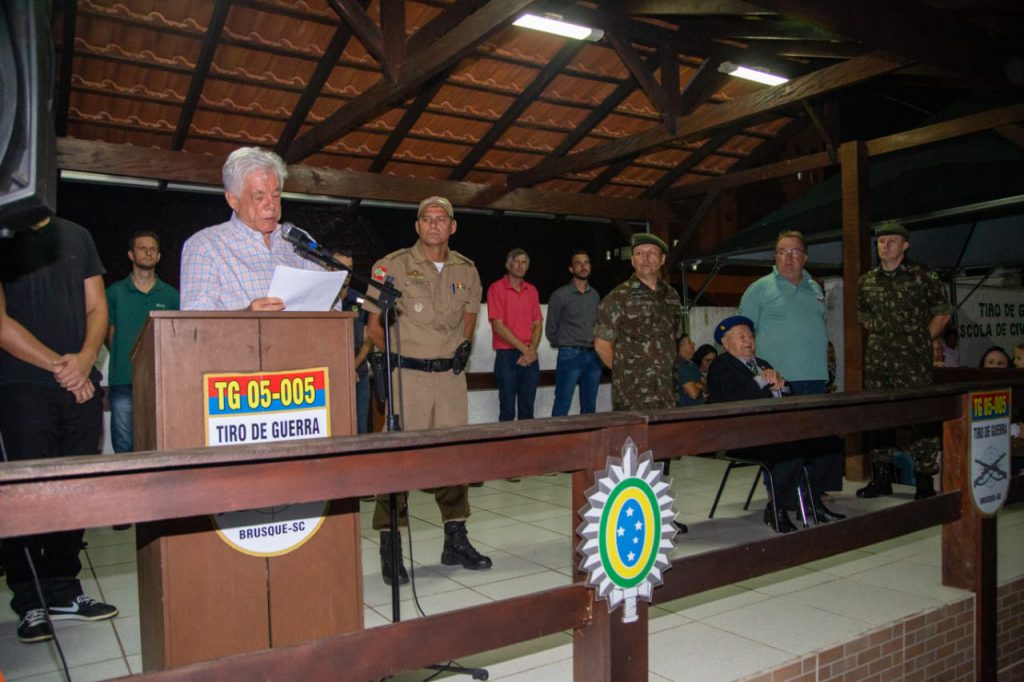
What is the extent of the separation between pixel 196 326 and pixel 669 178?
7.81 m

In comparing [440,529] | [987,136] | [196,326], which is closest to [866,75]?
[987,136]

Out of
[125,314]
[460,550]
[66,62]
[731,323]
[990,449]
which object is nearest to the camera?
[990,449]

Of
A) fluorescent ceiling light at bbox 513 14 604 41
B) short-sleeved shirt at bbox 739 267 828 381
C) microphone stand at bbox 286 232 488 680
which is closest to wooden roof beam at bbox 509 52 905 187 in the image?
fluorescent ceiling light at bbox 513 14 604 41

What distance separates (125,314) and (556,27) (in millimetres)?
3984

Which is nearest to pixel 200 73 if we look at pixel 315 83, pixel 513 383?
pixel 315 83

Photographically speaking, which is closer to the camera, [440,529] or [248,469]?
[248,469]

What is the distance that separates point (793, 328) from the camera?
4.26 meters

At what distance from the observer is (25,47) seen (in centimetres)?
125

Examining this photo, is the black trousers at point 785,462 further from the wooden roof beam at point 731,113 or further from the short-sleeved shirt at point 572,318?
the wooden roof beam at point 731,113

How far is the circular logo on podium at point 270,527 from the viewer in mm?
1771

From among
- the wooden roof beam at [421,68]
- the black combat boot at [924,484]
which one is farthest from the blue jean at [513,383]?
the black combat boot at [924,484]

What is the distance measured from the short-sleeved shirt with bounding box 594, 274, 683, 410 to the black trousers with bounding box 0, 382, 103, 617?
2.34 metres

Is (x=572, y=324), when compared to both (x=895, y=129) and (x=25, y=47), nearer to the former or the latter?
(x=25, y=47)

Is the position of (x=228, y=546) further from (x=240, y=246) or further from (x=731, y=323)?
(x=731, y=323)
